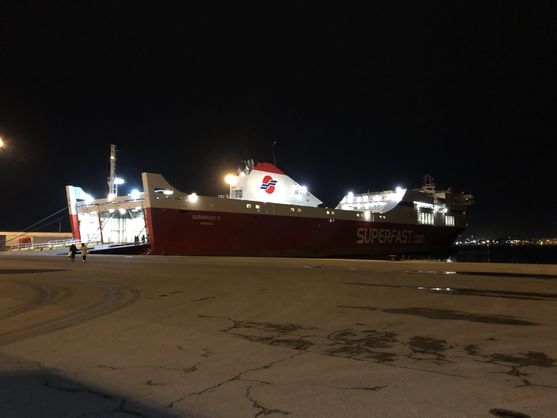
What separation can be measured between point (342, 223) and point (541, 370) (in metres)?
Result: 38.1

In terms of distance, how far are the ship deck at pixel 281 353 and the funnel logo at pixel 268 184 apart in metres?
29.8

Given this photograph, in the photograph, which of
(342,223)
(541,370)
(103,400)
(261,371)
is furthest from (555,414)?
(342,223)

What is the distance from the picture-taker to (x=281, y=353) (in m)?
5.06

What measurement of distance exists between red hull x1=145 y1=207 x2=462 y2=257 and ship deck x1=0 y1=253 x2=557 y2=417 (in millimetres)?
19396

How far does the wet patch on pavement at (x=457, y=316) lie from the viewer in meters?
6.70

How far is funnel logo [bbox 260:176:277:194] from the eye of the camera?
131 ft

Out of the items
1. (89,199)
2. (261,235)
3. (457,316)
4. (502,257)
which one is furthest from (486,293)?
(502,257)

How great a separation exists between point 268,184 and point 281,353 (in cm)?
3526

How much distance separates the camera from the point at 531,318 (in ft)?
22.7

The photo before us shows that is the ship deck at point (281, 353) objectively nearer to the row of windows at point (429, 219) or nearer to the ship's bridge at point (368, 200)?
the ship's bridge at point (368, 200)

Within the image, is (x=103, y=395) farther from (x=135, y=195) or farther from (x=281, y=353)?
(x=135, y=195)

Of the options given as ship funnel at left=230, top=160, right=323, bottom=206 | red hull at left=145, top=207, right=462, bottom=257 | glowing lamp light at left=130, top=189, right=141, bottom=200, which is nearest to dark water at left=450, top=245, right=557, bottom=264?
red hull at left=145, top=207, right=462, bottom=257

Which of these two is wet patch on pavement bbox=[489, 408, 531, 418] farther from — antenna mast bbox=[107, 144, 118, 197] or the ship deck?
antenna mast bbox=[107, 144, 118, 197]

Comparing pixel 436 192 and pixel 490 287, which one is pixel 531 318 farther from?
pixel 436 192
